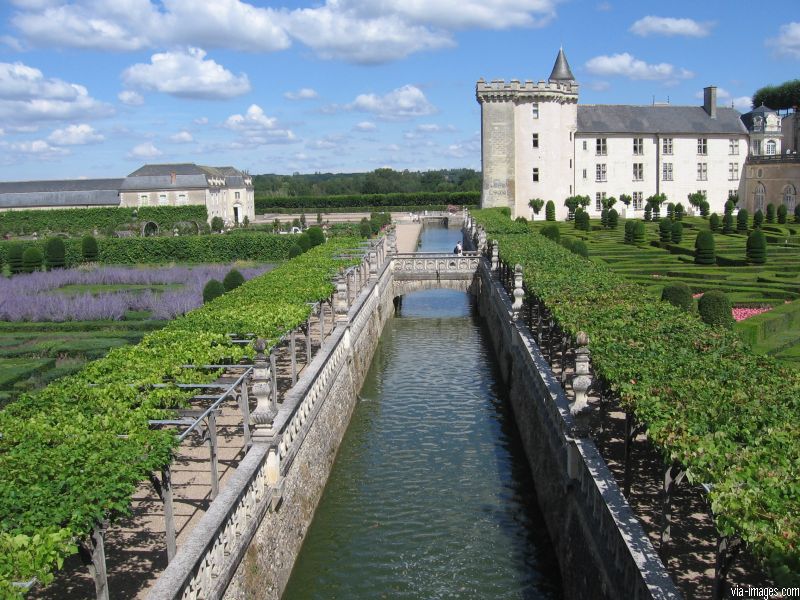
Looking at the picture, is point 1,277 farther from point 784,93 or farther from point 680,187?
point 784,93

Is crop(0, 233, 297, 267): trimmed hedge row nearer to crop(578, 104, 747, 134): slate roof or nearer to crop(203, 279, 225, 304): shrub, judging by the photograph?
crop(203, 279, 225, 304): shrub

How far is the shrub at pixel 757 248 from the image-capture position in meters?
30.0

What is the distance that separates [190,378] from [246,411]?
845 millimetres

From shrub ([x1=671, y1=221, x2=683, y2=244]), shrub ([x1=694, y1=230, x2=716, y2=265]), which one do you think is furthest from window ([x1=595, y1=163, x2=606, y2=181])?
shrub ([x1=694, y1=230, x2=716, y2=265])

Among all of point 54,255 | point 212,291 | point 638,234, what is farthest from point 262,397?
point 638,234

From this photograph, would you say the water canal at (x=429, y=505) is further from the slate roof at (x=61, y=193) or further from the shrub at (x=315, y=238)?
the slate roof at (x=61, y=193)

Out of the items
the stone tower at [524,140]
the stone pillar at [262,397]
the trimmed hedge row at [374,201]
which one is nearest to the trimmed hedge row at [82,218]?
the stone tower at [524,140]

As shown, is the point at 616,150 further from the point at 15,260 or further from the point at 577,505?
the point at 577,505

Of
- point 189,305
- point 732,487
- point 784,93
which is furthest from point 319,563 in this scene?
point 784,93

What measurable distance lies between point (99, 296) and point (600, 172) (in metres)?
41.9

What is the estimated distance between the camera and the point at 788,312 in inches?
742

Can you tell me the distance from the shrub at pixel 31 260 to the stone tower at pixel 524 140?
98.9 feet

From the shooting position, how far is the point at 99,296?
28109mm

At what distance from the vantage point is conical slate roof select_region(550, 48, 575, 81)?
192 ft
